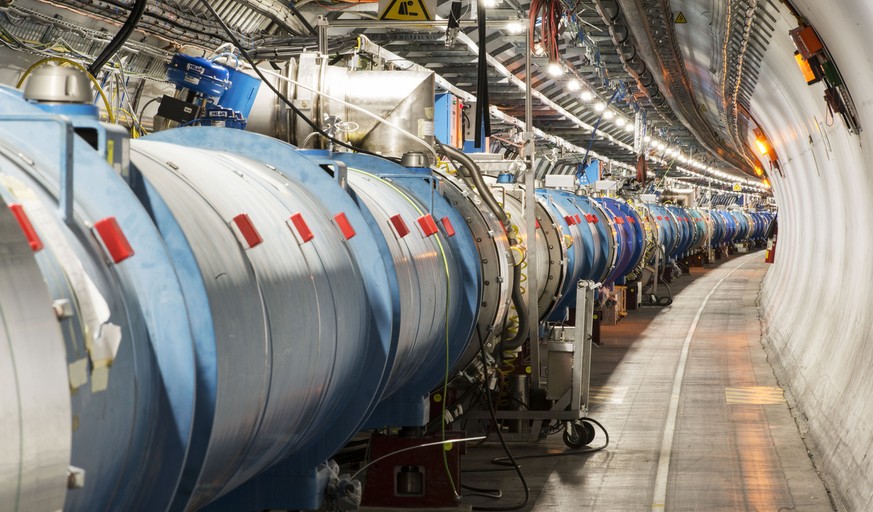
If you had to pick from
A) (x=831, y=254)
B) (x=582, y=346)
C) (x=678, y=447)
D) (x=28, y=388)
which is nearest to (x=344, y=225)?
(x=28, y=388)

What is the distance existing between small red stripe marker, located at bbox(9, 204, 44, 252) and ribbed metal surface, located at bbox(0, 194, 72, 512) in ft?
0.34

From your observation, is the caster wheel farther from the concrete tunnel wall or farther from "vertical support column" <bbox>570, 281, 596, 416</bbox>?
the concrete tunnel wall

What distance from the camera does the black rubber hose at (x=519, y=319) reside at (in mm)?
8289

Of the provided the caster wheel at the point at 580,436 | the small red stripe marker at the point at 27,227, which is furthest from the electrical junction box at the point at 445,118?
the small red stripe marker at the point at 27,227

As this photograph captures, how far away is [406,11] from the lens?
28.4 ft

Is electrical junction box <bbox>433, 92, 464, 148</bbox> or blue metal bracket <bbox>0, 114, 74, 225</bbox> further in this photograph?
electrical junction box <bbox>433, 92, 464, 148</bbox>

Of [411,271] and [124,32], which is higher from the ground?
[124,32]

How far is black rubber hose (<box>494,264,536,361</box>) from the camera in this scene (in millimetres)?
8289

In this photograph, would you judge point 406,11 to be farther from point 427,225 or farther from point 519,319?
point 427,225


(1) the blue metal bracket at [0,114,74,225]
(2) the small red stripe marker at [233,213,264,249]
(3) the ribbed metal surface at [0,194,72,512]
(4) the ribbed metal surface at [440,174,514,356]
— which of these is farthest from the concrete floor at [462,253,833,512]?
(3) the ribbed metal surface at [0,194,72,512]

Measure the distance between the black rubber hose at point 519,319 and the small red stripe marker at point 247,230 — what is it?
5.06 m

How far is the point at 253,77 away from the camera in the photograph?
7004mm

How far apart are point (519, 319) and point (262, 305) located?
5452mm

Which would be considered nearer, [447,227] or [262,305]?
[262,305]
